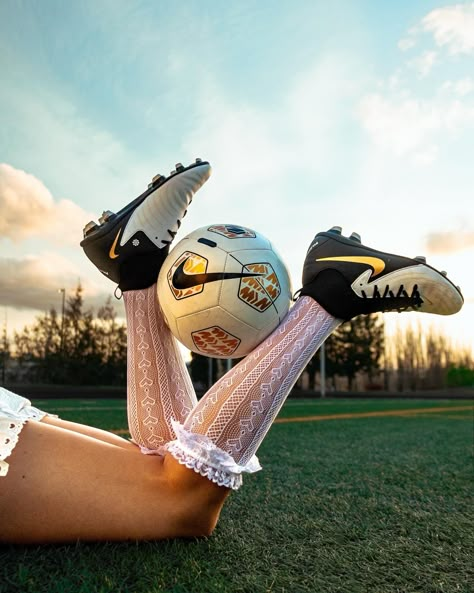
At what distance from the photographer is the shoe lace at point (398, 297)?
1.87 metres

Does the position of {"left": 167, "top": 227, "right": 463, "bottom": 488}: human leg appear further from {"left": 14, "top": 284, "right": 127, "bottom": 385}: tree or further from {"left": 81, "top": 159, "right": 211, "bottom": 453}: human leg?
{"left": 14, "top": 284, "right": 127, "bottom": 385}: tree

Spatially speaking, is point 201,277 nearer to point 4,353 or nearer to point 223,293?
point 223,293

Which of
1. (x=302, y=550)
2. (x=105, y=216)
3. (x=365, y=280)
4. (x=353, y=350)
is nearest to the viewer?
(x=302, y=550)

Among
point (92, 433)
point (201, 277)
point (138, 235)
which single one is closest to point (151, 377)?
point (92, 433)

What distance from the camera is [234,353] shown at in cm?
195

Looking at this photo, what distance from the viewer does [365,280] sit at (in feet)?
6.04

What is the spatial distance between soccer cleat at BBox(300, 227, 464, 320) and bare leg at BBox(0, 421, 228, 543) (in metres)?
0.71

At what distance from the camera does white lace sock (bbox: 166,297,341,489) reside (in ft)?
4.91

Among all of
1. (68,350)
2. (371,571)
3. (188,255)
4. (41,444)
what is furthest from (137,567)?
(68,350)

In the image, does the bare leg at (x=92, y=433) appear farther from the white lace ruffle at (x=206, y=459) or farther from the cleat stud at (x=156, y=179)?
the cleat stud at (x=156, y=179)

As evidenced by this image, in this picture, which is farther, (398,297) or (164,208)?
(164,208)

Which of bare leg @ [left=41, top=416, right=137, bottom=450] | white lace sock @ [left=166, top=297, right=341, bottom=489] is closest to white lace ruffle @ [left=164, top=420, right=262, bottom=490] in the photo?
white lace sock @ [left=166, top=297, right=341, bottom=489]

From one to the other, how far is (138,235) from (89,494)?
3.18 feet

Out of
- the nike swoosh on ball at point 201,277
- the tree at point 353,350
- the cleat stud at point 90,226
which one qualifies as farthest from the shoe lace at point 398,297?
the tree at point 353,350
